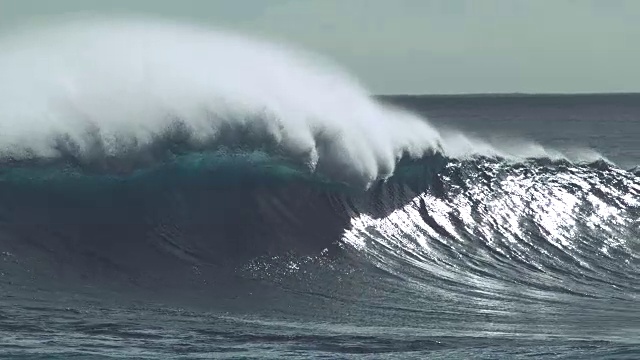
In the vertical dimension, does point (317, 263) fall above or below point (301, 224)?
below

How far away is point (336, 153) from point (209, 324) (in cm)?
980

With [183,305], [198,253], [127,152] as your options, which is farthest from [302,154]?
[183,305]

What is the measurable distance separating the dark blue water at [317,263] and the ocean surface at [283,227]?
5 centimetres

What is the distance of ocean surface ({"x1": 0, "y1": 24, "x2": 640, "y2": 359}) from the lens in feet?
55.1

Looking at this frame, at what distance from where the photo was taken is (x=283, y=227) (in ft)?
76.0

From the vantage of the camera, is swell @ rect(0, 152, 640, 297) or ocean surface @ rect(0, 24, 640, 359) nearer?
ocean surface @ rect(0, 24, 640, 359)

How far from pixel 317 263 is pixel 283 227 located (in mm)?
1938

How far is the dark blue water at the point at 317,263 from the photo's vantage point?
16.3 metres

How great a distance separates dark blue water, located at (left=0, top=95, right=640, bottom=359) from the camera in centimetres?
1631

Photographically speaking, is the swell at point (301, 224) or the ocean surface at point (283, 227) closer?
the ocean surface at point (283, 227)

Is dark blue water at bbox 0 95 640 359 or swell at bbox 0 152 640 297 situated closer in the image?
dark blue water at bbox 0 95 640 359

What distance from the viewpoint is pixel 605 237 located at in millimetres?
24812

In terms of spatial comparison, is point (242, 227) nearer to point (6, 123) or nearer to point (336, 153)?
point (336, 153)

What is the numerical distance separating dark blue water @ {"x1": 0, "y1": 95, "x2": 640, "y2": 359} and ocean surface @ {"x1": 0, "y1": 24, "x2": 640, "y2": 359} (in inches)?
A: 2.1
